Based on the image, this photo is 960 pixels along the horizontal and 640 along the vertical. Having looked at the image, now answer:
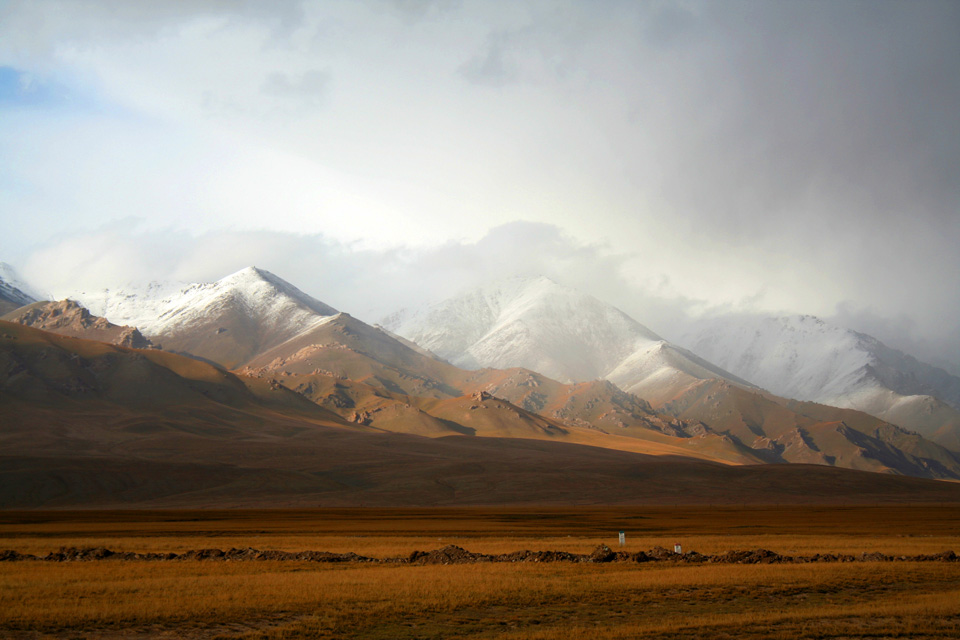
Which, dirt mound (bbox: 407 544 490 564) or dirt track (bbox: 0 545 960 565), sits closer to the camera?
dirt track (bbox: 0 545 960 565)

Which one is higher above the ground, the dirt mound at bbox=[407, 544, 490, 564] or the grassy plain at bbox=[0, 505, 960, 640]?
the grassy plain at bbox=[0, 505, 960, 640]

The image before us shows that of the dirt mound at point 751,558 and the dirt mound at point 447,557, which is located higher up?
the dirt mound at point 751,558

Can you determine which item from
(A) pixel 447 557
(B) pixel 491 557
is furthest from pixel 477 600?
(B) pixel 491 557

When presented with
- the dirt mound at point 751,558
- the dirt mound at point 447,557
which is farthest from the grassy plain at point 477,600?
the dirt mound at point 751,558

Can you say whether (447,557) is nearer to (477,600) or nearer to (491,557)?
(491,557)

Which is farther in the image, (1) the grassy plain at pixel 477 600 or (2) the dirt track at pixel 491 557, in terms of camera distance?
(2) the dirt track at pixel 491 557

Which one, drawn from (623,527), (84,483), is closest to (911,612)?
(623,527)

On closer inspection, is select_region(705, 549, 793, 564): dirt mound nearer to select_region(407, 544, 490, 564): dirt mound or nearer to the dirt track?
the dirt track

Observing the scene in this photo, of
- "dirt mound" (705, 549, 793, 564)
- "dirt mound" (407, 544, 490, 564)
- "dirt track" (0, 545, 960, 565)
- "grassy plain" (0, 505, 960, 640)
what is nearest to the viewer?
"grassy plain" (0, 505, 960, 640)

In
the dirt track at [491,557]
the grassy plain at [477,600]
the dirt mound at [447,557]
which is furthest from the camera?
the dirt mound at [447,557]

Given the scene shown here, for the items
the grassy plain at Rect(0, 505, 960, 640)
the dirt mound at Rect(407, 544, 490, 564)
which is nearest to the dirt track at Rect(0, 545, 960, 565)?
the dirt mound at Rect(407, 544, 490, 564)

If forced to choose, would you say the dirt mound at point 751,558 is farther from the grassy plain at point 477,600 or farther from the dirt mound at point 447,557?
the dirt mound at point 447,557

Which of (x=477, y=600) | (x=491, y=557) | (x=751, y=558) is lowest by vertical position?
(x=491, y=557)

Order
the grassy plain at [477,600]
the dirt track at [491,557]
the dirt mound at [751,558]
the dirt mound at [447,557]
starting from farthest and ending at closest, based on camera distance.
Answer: the dirt mound at [447,557]
the dirt track at [491,557]
the dirt mound at [751,558]
the grassy plain at [477,600]
